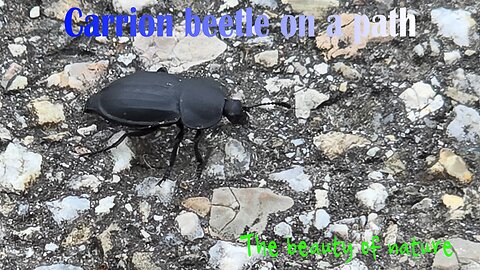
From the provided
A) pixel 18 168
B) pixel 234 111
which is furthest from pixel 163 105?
pixel 18 168

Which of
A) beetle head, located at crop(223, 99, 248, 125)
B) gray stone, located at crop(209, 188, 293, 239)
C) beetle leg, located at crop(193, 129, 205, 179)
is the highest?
beetle head, located at crop(223, 99, 248, 125)

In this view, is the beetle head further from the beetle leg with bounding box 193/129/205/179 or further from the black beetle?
the beetle leg with bounding box 193/129/205/179

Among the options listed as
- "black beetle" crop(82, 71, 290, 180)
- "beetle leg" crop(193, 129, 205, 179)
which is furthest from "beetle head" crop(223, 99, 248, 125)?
"beetle leg" crop(193, 129, 205, 179)

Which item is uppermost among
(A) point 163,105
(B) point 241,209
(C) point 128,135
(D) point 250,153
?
(A) point 163,105

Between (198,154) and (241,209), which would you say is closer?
(241,209)

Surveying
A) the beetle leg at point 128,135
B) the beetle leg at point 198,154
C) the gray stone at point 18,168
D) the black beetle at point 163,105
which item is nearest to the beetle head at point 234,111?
the black beetle at point 163,105

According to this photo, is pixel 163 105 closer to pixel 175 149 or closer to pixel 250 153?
pixel 175 149

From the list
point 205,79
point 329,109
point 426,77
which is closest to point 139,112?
point 205,79
